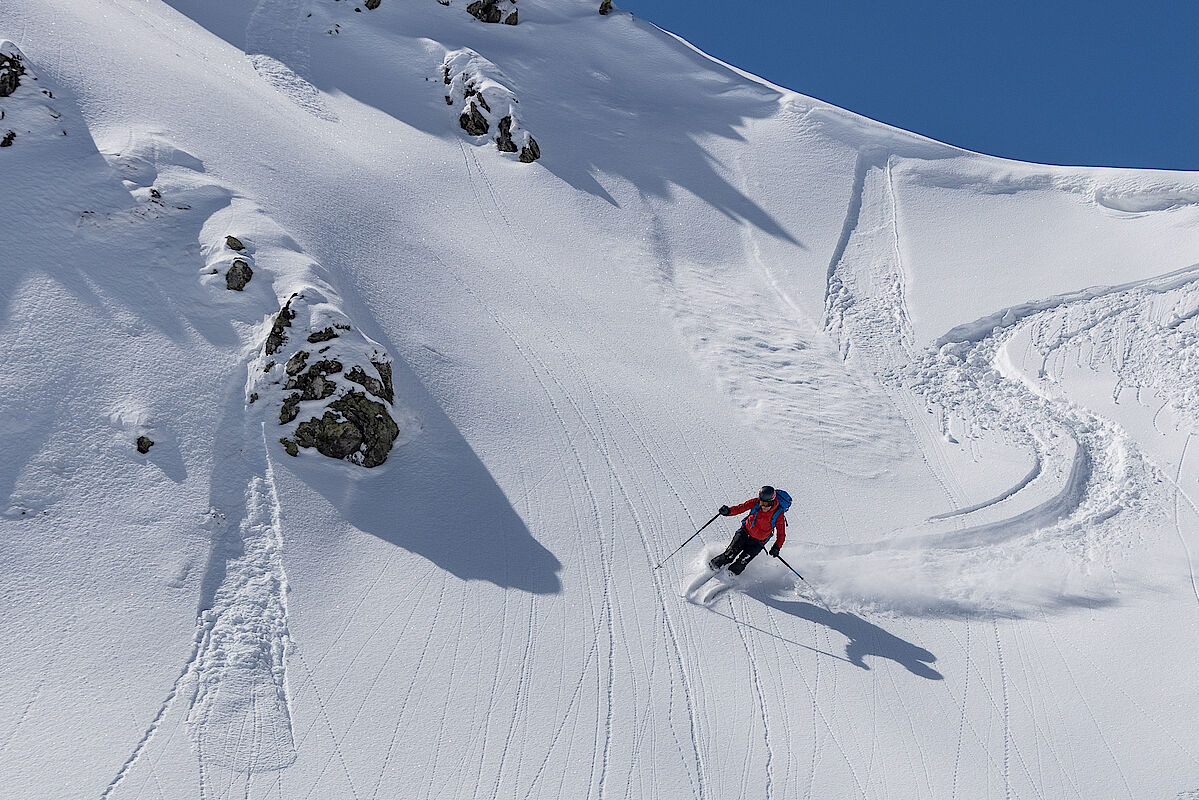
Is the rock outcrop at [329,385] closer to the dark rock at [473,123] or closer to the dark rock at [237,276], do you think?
the dark rock at [237,276]

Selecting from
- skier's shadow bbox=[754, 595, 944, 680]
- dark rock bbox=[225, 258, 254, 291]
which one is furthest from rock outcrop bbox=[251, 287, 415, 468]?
skier's shadow bbox=[754, 595, 944, 680]

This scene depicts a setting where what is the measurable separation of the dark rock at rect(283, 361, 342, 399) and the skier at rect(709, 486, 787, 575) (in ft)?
18.0

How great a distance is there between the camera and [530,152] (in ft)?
62.4

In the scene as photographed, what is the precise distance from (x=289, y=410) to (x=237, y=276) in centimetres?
274

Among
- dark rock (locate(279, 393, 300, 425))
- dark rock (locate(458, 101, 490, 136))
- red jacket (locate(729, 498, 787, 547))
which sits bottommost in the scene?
dark rock (locate(279, 393, 300, 425))

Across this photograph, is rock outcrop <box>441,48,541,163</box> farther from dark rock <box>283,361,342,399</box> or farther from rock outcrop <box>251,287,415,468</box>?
dark rock <box>283,361,342,399</box>

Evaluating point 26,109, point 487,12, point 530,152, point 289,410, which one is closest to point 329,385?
point 289,410

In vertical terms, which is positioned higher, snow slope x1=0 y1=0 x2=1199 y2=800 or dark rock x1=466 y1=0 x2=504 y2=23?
dark rock x1=466 y1=0 x2=504 y2=23

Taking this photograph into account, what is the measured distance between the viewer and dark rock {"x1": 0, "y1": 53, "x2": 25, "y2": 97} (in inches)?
496

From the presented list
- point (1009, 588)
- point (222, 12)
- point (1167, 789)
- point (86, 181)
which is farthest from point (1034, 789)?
point (222, 12)

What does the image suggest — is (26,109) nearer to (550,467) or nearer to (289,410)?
(289,410)

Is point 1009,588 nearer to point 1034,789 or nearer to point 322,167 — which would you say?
point 1034,789

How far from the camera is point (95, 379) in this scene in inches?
374

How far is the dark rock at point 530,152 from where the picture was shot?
18.9 metres
